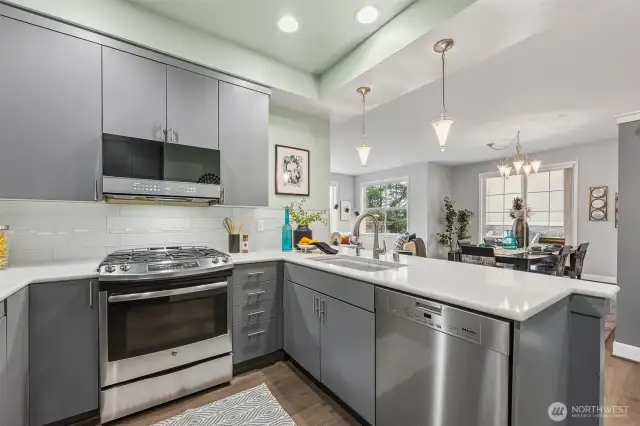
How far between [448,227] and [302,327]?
6.59m

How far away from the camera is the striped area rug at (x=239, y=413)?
67.8 inches

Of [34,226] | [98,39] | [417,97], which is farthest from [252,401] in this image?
[417,97]

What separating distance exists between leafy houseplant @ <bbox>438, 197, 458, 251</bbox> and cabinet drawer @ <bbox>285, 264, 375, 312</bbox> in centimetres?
644

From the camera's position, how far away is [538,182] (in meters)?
6.40

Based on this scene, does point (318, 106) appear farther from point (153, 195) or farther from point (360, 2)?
point (153, 195)

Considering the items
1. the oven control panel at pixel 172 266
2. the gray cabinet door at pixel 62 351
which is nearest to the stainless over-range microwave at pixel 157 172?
the oven control panel at pixel 172 266

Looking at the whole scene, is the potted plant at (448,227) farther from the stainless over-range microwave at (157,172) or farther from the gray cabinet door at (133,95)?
the gray cabinet door at (133,95)

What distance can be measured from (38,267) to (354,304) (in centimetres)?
198

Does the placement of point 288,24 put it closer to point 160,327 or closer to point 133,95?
point 133,95

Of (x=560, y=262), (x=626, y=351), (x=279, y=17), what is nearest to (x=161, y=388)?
(x=279, y=17)

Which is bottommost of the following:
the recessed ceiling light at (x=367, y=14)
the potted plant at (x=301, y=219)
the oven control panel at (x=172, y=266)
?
the oven control panel at (x=172, y=266)

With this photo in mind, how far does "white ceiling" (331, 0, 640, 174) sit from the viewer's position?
223 cm

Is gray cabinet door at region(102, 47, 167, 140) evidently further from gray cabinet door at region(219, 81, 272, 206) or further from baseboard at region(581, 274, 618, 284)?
baseboard at region(581, 274, 618, 284)

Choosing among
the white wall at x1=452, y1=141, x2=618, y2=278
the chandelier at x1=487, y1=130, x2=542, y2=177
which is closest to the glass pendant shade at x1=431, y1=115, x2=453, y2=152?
the chandelier at x1=487, y1=130, x2=542, y2=177
